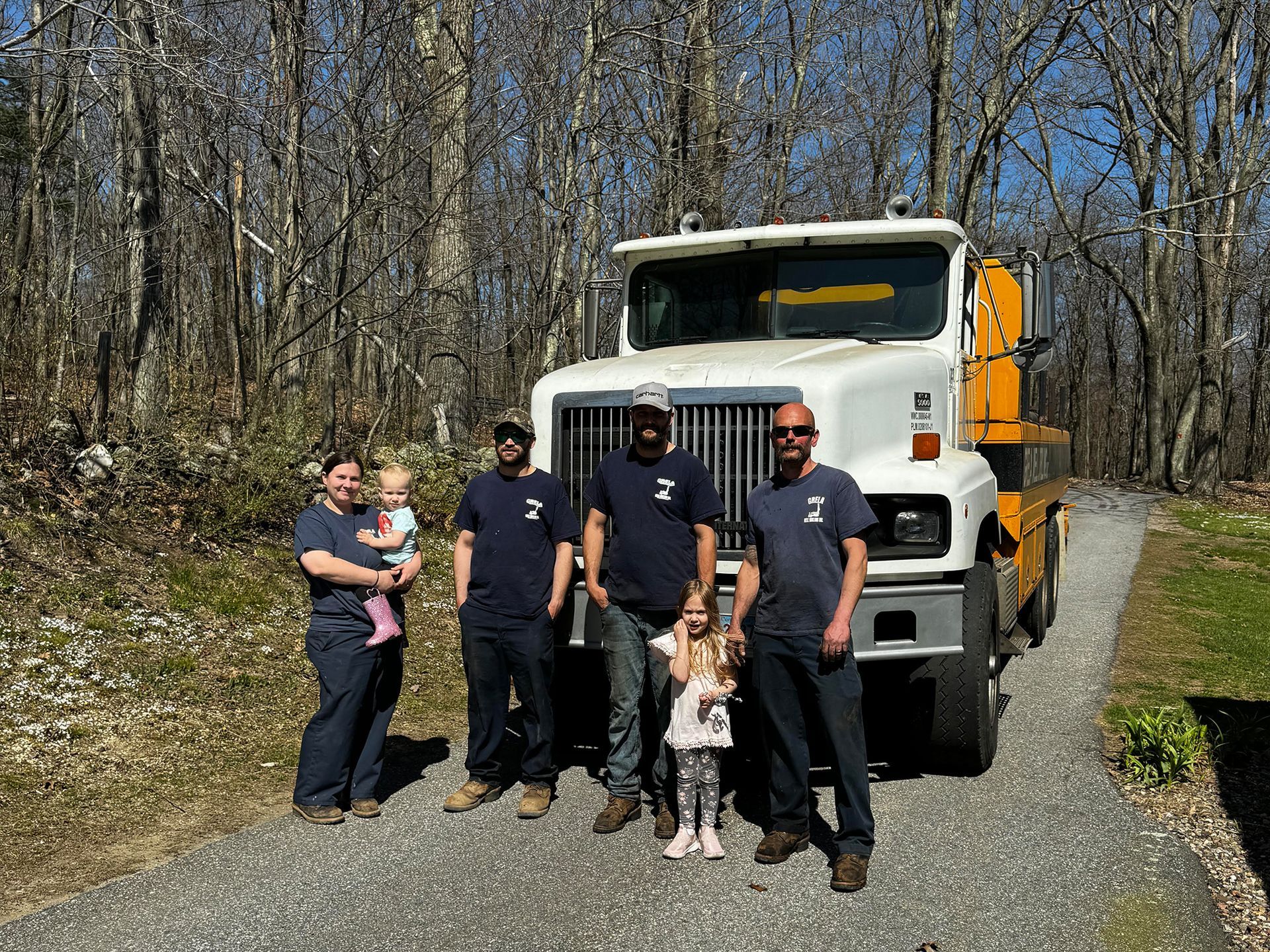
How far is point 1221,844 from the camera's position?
5207mm

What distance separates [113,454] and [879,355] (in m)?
6.66

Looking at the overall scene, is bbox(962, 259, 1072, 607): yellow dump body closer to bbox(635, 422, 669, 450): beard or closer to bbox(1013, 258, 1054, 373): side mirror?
bbox(1013, 258, 1054, 373): side mirror

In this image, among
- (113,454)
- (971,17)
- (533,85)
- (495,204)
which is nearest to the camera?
(113,454)

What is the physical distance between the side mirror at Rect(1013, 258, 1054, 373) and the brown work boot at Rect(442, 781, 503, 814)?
4097mm

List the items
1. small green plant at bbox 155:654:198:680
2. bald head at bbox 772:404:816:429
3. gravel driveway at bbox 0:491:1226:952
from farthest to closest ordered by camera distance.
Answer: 1. small green plant at bbox 155:654:198:680
2. bald head at bbox 772:404:816:429
3. gravel driveway at bbox 0:491:1226:952

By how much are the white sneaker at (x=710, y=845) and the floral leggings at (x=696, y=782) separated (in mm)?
30

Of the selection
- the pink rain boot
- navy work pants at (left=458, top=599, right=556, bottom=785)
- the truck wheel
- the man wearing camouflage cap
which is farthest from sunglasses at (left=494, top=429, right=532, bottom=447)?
the truck wheel

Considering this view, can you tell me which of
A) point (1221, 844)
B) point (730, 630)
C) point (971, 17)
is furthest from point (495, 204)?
point (971, 17)

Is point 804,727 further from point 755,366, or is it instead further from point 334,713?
point 334,713

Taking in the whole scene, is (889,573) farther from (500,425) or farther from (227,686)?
(227,686)

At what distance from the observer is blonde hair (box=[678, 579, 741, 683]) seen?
5078 millimetres

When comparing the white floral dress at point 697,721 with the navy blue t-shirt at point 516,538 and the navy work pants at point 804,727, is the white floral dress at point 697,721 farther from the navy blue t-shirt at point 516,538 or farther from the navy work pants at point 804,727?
the navy blue t-shirt at point 516,538

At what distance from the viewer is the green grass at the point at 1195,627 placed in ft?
27.1

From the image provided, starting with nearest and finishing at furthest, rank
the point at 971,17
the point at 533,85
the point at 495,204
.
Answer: the point at 533,85, the point at 495,204, the point at 971,17
